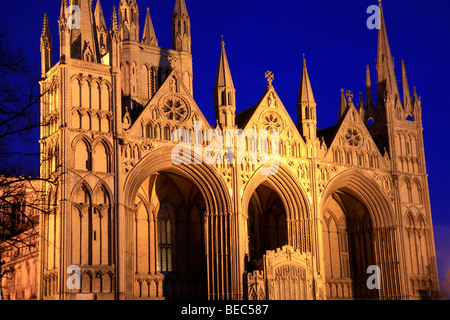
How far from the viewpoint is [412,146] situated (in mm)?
48969

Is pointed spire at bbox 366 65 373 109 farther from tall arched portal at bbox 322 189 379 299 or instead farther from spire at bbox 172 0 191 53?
spire at bbox 172 0 191 53

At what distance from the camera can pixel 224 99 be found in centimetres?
4131

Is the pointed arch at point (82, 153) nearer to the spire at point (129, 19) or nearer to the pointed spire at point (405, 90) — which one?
the spire at point (129, 19)

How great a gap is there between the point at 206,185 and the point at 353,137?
38.9ft

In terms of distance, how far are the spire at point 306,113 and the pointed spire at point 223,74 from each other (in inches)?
210

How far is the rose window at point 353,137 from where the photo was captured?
1810 inches

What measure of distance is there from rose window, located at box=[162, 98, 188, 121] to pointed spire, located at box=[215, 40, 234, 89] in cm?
296

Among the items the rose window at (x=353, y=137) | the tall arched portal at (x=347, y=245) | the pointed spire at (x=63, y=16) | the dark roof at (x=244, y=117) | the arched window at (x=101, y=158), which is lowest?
the tall arched portal at (x=347, y=245)

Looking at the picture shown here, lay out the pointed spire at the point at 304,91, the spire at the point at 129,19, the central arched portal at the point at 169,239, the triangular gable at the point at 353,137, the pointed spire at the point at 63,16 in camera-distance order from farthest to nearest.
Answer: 1. the triangular gable at the point at 353,137
2. the pointed spire at the point at 304,91
3. the spire at the point at 129,19
4. the central arched portal at the point at 169,239
5. the pointed spire at the point at 63,16

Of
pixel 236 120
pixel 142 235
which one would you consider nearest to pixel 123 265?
pixel 142 235

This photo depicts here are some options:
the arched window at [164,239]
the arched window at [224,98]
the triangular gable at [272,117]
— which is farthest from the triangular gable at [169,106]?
the arched window at [164,239]

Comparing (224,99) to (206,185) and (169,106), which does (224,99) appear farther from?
(206,185)
